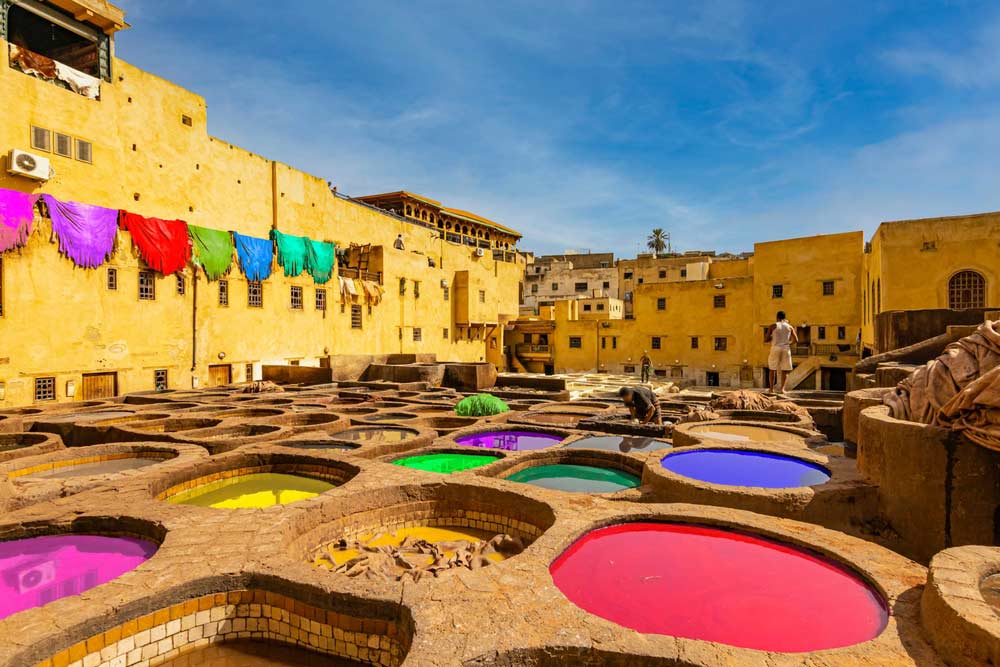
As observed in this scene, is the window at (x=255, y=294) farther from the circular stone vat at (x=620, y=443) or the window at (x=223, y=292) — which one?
the circular stone vat at (x=620, y=443)

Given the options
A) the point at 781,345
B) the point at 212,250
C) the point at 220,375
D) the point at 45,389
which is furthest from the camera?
the point at 220,375

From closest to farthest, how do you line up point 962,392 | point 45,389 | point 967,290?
point 962,392
point 45,389
point 967,290

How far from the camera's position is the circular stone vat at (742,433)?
10.1m

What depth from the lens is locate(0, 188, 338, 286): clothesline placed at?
58.7 ft

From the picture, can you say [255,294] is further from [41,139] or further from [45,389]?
[41,139]

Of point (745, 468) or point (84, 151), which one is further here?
point (84, 151)

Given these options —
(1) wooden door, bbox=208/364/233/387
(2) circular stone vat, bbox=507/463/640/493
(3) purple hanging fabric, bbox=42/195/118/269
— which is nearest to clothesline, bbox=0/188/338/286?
(3) purple hanging fabric, bbox=42/195/118/269

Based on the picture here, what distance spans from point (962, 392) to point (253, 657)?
21.6ft

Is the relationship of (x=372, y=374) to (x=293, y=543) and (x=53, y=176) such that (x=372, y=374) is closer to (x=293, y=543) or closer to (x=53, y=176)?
(x=53, y=176)

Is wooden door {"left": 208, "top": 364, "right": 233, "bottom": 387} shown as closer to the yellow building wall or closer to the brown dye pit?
the yellow building wall

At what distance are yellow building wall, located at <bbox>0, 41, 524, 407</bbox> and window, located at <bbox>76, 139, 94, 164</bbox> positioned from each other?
0.27m

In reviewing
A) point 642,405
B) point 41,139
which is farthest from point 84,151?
point 642,405

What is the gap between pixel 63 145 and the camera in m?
20.8

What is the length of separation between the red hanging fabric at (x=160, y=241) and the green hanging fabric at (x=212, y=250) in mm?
369
